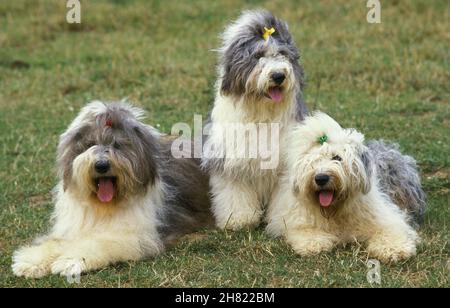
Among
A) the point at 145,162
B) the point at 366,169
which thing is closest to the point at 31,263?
the point at 145,162

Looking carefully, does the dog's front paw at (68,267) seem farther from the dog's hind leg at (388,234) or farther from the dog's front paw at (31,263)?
the dog's hind leg at (388,234)

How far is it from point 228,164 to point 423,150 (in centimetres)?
263

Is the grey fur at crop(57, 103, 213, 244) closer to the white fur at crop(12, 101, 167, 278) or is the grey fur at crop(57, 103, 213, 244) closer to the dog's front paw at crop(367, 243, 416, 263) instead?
the white fur at crop(12, 101, 167, 278)

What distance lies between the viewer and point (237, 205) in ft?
22.1

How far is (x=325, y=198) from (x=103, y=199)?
1.48 meters

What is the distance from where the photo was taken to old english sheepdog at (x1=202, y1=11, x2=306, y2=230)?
21.1 feet

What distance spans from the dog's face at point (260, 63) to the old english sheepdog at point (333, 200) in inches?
13.5

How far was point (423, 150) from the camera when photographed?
854 cm

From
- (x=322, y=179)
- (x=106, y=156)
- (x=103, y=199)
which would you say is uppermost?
(x=106, y=156)

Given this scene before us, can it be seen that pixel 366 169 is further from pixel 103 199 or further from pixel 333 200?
pixel 103 199

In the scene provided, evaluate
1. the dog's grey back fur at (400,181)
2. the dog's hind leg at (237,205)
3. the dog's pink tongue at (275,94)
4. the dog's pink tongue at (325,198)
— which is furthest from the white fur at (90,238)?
the dog's grey back fur at (400,181)

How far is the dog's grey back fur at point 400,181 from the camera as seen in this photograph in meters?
6.82

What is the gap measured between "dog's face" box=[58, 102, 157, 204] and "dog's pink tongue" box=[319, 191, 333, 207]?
3.89 ft

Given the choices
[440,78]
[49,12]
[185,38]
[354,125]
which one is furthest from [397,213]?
[49,12]
